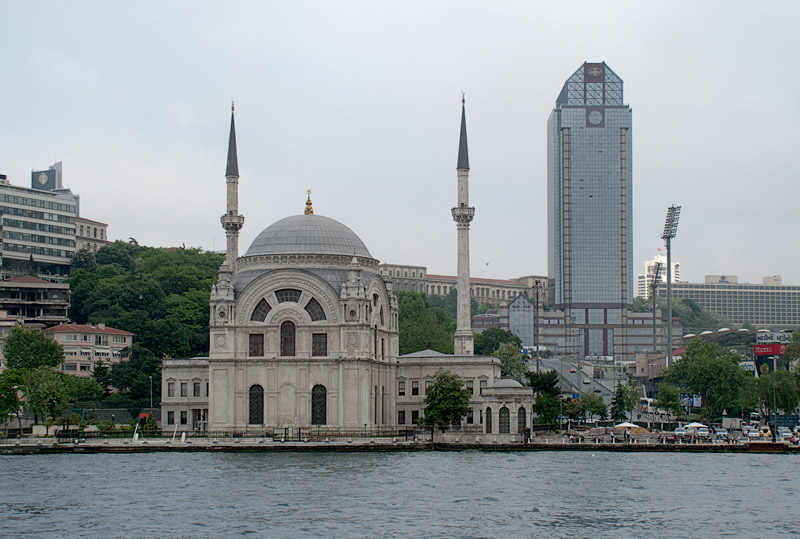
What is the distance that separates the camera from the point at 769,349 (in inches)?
5212

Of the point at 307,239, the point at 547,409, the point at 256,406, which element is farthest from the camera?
the point at 547,409

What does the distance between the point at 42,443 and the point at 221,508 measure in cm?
3309

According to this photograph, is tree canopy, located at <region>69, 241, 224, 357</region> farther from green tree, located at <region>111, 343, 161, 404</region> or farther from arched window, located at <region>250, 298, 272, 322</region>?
arched window, located at <region>250, 298, 272, 322</region>

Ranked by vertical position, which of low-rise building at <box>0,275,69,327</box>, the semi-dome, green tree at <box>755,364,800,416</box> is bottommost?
green tree at <box>755,364,800,416</box>

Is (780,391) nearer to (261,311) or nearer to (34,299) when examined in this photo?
(261,311)

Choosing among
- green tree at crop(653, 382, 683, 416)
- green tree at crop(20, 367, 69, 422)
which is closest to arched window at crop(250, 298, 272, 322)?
green tree at crop(20, 367, 69, 422)

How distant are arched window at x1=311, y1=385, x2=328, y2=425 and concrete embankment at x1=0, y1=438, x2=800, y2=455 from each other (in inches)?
292

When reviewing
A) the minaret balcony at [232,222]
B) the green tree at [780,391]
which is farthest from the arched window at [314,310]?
the green tree at [780,391]

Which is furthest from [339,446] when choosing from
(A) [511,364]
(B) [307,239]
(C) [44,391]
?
(A) [511,364]

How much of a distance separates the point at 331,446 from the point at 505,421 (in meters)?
13.1

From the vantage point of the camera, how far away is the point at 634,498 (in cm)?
5731

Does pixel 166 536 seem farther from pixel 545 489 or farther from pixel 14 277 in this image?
pixel 14 277

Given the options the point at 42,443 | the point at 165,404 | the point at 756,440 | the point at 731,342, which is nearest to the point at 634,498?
the point at 756,440

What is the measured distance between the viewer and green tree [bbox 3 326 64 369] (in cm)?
10131
